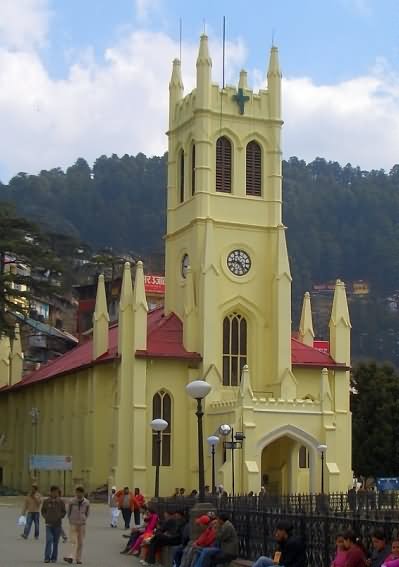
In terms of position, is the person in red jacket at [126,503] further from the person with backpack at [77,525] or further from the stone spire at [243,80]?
the stone spire at [243,80]

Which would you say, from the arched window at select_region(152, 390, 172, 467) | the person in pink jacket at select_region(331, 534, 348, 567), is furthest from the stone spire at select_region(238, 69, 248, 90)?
the person in pink jacket at select_region(331, 534, 348, 567)

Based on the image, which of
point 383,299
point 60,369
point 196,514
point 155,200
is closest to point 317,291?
point 383,299

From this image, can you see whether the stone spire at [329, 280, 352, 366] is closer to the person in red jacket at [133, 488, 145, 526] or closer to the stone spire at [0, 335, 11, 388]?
the person in red jacket at [133, 488, 145, 526]

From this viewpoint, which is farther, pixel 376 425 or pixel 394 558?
pixel 376 425

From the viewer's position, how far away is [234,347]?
60312 millimetres

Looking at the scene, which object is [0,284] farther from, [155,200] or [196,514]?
[155,200]

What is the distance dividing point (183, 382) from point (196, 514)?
111ft

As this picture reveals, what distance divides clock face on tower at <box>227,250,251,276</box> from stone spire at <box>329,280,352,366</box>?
4.70 metres

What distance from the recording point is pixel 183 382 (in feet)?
191

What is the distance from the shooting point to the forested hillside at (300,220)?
183m

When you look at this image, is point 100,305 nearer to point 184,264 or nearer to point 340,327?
point 184,264

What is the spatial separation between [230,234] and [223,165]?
3.82 metres

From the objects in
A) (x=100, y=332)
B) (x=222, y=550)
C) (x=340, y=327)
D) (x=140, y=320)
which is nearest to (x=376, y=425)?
(x=340, y=327)

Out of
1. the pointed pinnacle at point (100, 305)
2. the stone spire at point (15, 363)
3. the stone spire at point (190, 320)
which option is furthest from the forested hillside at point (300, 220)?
the stone spire at point (190, 320)
